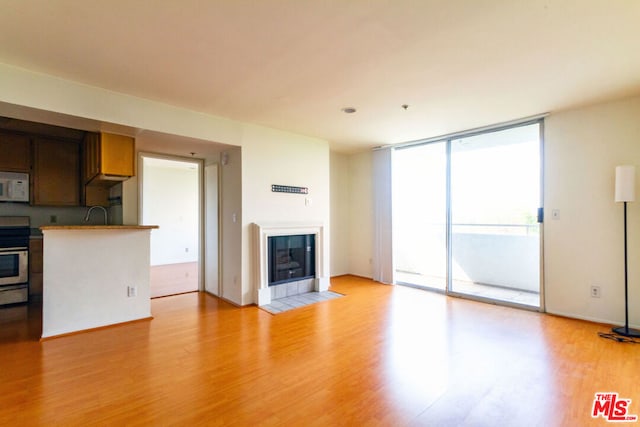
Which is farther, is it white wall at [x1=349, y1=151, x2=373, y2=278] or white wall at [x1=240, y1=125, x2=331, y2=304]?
white wall at [x1=349, y1=151, x2=373, y2=278]

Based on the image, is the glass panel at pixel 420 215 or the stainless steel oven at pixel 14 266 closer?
the stainless steel oven at pixel 14 266

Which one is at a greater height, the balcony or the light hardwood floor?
the balcony

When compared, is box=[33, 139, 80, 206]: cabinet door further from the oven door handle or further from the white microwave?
the oven door handle

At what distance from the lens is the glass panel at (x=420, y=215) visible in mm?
5090

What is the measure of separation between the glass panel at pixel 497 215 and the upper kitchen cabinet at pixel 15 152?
628cm

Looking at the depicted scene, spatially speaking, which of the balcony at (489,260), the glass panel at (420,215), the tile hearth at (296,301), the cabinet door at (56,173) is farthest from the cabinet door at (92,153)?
the balcony at (489,260)

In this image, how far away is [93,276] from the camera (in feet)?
10.6

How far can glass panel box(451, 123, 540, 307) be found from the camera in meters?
4.07

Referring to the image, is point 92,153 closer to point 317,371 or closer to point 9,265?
point 9,265

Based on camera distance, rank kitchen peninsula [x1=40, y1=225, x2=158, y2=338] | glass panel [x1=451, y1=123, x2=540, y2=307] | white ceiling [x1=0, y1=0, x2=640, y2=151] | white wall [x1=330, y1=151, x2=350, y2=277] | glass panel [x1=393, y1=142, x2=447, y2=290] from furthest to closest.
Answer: white wall [x1=330, y1=151, x2=350, y2=277] < glass panel [x1=393, y1=142, x2=447, y2=290] < glass panel [x1=451, y1=123, x2=540, y2=307] < kitchen peninsula [x1=40, y1=225, x2=158, y2=338] < white ceiling [x1=0, y1=0, x2=640, y2=151]

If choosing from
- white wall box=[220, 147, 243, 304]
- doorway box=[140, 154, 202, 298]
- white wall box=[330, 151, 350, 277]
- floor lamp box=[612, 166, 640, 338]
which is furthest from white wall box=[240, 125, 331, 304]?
floor lamp box=[612, 166, 640, 338]

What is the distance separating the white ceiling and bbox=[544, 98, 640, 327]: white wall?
0.96 ft

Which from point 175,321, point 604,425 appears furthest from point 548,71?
point 175,321

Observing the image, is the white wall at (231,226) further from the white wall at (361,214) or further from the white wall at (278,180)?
the white wall at (361,214)
